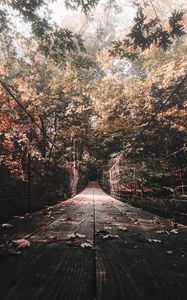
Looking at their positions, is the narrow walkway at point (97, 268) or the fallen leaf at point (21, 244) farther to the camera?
the fallen leaf at point (21, 244)

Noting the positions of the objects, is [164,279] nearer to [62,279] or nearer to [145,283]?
[145,283]

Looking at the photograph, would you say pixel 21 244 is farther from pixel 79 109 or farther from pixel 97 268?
pixel 79 109

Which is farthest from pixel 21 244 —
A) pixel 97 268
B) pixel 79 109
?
pixel 79 109

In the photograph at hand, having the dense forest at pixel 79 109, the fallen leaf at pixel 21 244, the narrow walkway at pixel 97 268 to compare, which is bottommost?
the narrow walkway at pixel 97 268

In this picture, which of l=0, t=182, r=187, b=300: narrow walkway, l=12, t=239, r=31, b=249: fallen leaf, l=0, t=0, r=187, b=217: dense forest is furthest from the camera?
l=0, t=0, r=187, b=217: dense forest

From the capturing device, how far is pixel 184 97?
11.5 metres

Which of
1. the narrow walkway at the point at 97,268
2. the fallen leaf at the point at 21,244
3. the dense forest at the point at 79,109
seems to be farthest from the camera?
the dense forest at the point at 79,109

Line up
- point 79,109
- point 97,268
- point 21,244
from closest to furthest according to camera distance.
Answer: point 97,268 < point 21,244 < point 79,109

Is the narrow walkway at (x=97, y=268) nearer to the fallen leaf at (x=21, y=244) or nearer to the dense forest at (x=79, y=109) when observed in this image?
the fallen leaf at (x=21, y=244)

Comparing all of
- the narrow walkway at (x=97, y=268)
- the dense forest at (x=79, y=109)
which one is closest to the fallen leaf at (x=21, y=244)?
the narrow walkway at (x=97, y=268)

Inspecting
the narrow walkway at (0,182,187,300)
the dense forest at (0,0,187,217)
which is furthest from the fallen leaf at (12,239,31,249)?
the dense forest at (0,0,187,217)

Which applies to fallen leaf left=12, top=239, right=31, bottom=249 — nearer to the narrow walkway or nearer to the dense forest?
the narrow walkway

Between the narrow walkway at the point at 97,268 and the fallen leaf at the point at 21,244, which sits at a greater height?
the fallen leaf at the point at 21,244

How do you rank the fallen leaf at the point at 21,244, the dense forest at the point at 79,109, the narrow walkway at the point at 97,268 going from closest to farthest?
the narrow walkway at the point at 97,268
the fallen leaf at the point at 21,244
the dense forest at the point at 79,109
